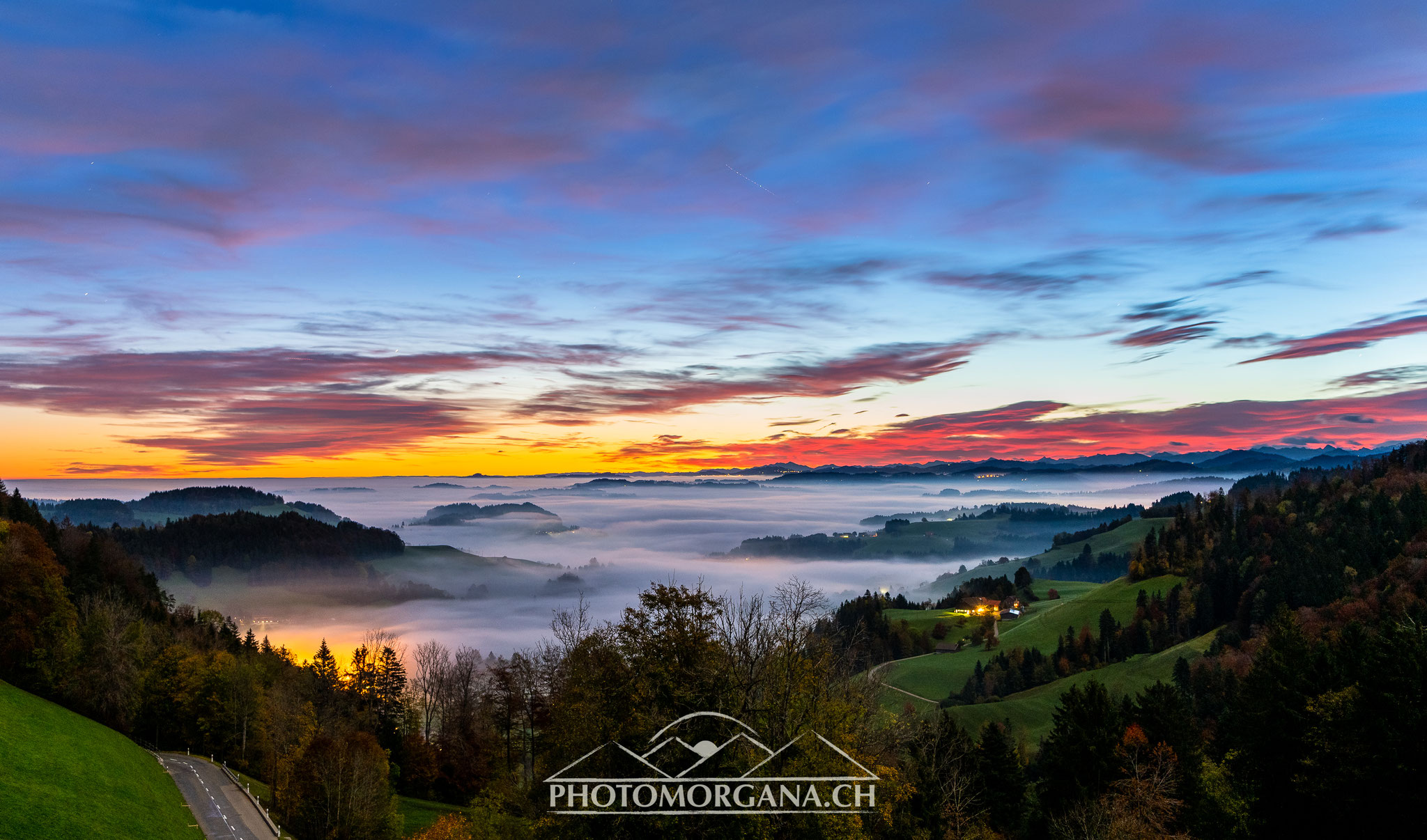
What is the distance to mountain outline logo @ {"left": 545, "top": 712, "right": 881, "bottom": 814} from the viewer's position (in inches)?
858

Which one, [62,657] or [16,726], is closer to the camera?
[16,726]

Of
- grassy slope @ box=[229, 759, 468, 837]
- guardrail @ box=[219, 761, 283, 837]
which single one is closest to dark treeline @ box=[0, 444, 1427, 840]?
guardrail @ box=[219, 761, 283, 837]

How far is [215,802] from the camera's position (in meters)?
45.2

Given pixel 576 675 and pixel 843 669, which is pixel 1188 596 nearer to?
pixel 843 669

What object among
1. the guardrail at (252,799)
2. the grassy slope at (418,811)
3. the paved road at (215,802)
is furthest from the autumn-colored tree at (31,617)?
the grassy slope at (418,811)

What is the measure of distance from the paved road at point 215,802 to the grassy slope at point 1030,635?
10665cm

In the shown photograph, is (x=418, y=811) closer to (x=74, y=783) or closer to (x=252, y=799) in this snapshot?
(x=252, y=799)

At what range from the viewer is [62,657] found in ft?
183

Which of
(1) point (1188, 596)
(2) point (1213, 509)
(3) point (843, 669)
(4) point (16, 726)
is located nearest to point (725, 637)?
(3) point (843, 669)

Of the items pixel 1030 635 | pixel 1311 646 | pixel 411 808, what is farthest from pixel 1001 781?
pixel 1030 635

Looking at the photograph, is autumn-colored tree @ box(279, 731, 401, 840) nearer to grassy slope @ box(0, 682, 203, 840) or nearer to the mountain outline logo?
grassy slope @ box(0, 682, 203, 840)

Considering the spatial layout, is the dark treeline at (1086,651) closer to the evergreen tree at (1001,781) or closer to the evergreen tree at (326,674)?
the evergreen tree at (1001,781)

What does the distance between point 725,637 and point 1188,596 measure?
16224 cm

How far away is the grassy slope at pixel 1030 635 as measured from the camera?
144 meters
